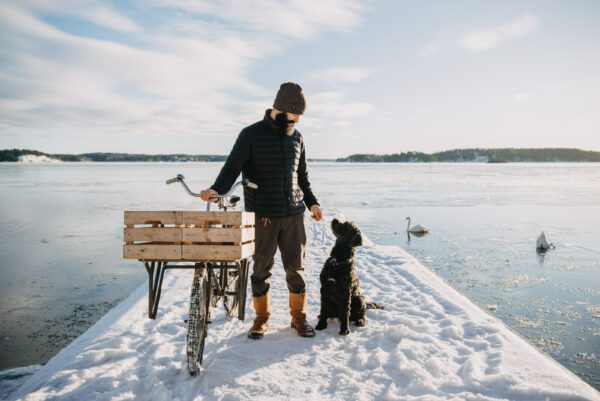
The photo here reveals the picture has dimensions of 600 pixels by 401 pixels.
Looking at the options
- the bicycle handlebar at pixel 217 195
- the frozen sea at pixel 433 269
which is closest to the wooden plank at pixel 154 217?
the bicycle handlebar at pixel 217 195

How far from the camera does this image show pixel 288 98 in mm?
3977

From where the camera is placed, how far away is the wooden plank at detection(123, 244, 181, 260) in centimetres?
323

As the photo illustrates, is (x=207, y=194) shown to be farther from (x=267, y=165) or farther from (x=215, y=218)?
(x=267, y=165)

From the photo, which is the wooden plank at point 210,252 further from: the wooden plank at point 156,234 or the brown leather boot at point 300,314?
the brown leather boot at point 300,314

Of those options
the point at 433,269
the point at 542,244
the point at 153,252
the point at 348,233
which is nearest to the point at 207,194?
the point at 153,252

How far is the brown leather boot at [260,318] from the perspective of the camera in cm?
430

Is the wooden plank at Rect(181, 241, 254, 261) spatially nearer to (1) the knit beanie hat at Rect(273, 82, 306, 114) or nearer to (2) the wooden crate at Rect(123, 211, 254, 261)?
(2) the wooden crate at Rect(123, 211, 254, 261)

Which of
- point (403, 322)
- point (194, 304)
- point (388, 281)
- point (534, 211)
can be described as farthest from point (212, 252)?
point (534, 211)

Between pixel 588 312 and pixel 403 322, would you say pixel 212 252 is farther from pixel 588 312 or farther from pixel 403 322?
pixel 588 312

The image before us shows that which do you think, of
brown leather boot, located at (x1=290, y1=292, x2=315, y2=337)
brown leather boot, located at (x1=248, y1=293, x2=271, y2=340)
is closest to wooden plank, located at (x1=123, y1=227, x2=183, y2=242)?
brown leather boot, located at (x1=248, y1=293, x2=271, y2=340)

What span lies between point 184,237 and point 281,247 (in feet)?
4.22

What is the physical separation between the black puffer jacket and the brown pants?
0.11m

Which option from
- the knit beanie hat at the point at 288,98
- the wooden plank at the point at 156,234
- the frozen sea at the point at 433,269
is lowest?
the frozen sea at the point at 433,269

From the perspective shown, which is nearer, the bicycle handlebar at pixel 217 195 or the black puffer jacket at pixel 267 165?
the bicycle handlebar at pixel 217 195
